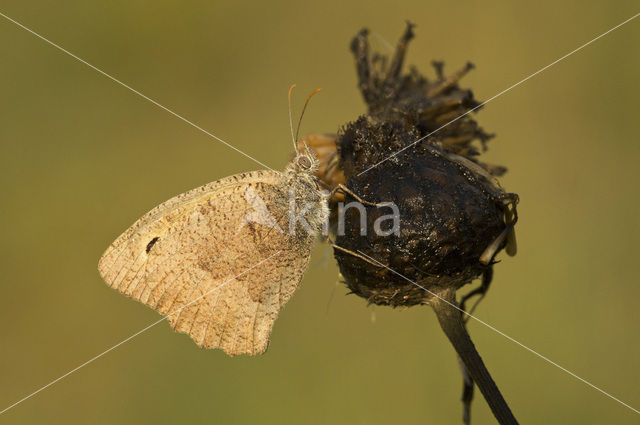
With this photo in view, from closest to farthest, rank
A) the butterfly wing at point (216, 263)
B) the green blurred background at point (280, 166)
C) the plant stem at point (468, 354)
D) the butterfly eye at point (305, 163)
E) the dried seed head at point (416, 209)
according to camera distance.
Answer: the plant stem at point (468, 354) → the dried seed head at point (416, 209) → the butterfly wing at point (216, 263) → the butterfly eye at point (305, 163) → the green blurred background at point (280, 166)

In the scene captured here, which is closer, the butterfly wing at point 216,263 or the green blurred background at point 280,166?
the butterfly wing at point 216,263

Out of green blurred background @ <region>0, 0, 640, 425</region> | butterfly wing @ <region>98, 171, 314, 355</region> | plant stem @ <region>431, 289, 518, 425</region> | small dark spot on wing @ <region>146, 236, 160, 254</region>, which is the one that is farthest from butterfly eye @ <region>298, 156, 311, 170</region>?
green blurred background @ <region>0, 0, 640, 425</region>

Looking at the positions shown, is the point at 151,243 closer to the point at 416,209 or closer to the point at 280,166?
the point at 416,209

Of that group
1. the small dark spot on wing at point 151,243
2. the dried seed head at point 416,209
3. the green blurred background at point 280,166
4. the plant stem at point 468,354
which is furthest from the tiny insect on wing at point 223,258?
A: the green blurred background at point 280,166

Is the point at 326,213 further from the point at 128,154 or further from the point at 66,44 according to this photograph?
the point at 66,44

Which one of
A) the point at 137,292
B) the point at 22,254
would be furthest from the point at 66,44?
the point at 137,292

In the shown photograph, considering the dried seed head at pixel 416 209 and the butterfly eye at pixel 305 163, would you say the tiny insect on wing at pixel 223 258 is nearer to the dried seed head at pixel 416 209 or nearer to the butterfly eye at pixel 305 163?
the butterfly eye at pixel 305 163

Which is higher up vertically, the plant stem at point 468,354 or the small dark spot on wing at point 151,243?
the small dark spot on wing at point 151,243
